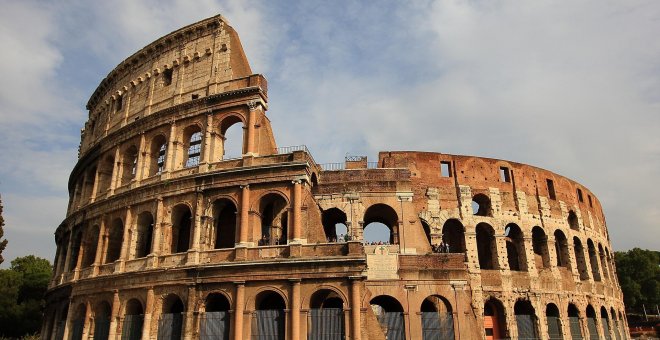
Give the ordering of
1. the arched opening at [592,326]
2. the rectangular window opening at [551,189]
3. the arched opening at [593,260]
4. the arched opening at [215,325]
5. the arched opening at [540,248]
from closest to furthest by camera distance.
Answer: the arched opening at [215,325], the arched opening at [540,248], the arched opening at [592,326], the rectangular window opening at [551,189], the arched opening at [593,260]

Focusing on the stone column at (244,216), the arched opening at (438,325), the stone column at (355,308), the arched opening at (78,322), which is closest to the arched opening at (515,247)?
the arched opening at (438,325)

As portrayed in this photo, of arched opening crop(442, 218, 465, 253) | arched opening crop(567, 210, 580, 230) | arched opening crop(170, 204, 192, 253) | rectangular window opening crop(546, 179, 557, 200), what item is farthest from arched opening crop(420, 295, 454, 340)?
arched opening crop(567, 210, 580, 230)

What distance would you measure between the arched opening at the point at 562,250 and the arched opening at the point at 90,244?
81.6 ft

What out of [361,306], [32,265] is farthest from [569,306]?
[32,265]

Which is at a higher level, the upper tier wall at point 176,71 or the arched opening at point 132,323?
the upper tier wall at point 176,71

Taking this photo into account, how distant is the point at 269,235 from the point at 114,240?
864 centimetres

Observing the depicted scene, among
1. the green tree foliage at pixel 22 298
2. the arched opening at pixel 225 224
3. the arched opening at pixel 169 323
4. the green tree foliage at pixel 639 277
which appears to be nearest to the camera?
the arched opening at pixel 169 323

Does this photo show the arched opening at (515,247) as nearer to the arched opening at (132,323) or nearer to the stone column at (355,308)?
the stone column at (355,308)

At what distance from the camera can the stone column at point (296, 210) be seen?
56.9 ft

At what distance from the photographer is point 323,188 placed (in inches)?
814

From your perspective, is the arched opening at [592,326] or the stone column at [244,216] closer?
the stone column at [244,216]

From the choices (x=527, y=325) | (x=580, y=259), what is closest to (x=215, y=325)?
(x=527, y=325)

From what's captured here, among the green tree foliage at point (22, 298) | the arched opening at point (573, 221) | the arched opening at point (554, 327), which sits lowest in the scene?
the arched opening at point (554, 327)

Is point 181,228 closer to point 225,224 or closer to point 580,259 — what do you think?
point 225,224
